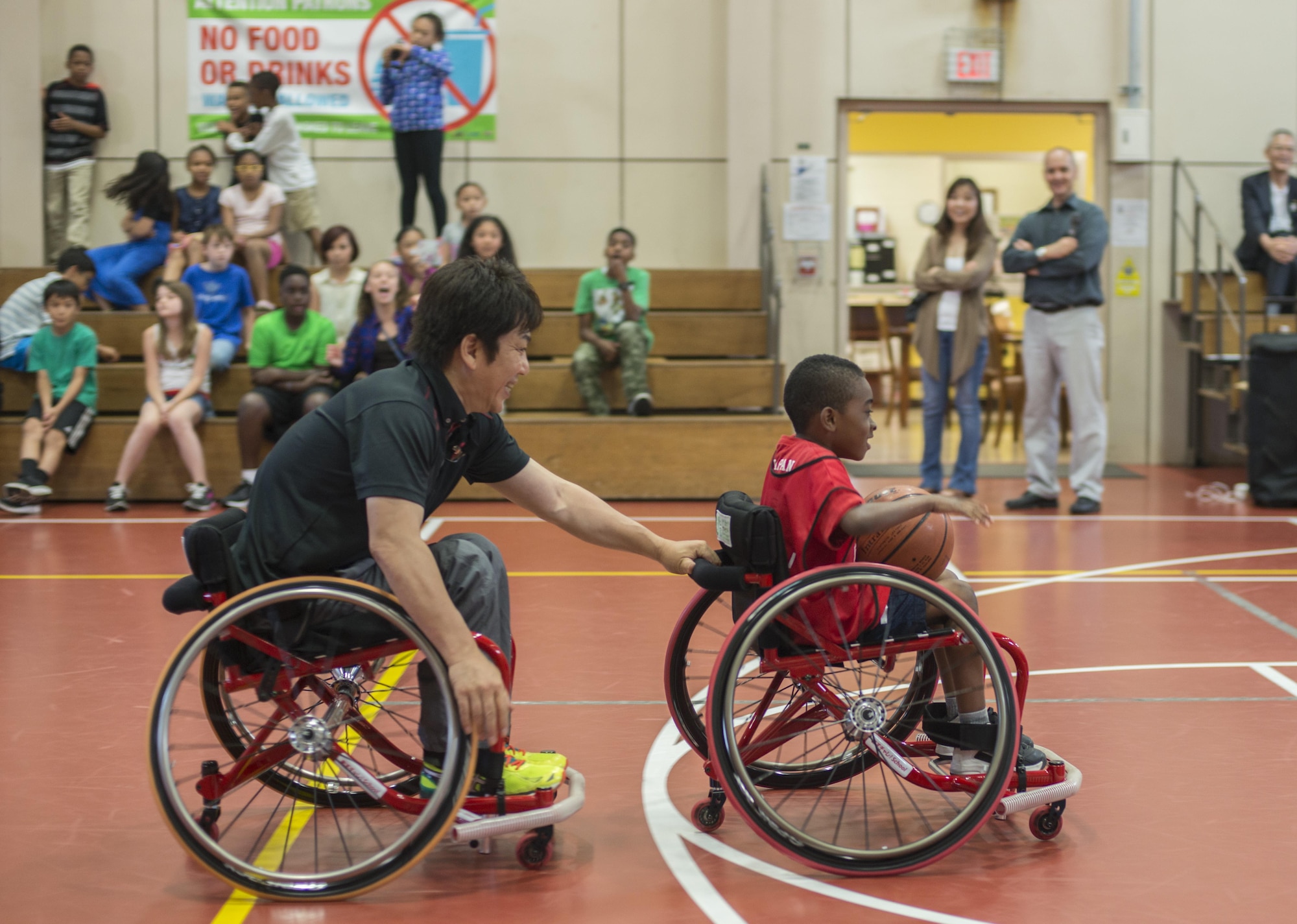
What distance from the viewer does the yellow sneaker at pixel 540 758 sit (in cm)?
288

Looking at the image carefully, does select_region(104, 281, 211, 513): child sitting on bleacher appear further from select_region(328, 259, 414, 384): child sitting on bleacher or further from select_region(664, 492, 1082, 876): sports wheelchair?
select_region(664, 492, 1082, 876): sports wheelchair

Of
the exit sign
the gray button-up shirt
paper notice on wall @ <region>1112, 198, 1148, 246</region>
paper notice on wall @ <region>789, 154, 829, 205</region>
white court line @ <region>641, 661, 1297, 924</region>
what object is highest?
the exit sign

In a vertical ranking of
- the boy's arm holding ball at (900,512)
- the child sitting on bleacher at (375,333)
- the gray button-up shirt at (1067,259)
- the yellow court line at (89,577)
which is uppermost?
the gray button-up shirt at (1067,259)

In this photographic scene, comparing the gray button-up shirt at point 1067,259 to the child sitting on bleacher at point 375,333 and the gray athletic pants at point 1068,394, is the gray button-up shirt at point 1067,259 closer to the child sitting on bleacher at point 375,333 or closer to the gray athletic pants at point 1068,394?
the gray athletic pants at point 1068,394

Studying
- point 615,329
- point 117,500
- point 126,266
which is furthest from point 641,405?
point 126,266

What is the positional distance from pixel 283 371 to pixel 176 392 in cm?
70

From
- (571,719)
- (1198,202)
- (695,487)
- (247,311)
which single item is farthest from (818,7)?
(571,719)

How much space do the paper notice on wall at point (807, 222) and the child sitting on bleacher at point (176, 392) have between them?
170 inches

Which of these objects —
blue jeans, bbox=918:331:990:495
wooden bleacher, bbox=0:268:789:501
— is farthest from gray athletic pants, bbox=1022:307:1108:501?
wooden bleacher, bbox=0:268:789:501

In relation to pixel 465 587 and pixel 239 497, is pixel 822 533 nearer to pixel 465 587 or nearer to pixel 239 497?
pixel 465 587

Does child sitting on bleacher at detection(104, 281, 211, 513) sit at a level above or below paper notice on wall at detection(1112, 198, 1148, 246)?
below

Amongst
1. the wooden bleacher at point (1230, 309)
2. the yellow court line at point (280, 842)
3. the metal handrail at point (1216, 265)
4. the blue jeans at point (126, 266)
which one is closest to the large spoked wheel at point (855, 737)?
the yellow court line at point (280, 842)

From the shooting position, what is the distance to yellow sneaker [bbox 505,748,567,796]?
279 centimetres

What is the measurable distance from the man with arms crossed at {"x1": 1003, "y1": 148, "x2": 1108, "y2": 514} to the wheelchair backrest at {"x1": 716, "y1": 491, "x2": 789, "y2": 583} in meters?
5.25
